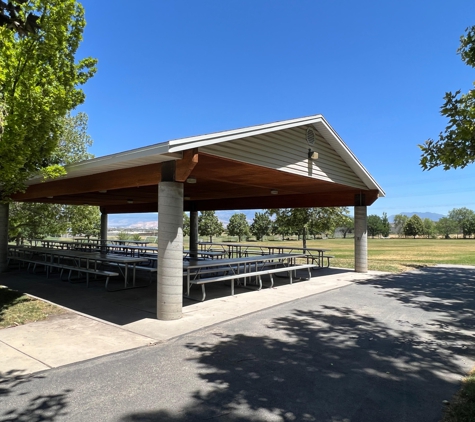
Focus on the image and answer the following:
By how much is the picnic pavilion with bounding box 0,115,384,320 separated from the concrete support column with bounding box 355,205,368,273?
34 millimetres

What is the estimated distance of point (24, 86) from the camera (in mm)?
6039

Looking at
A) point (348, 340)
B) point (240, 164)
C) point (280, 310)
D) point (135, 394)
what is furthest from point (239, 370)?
point (240, 164)

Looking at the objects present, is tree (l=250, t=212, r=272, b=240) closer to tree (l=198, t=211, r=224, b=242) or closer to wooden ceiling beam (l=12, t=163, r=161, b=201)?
tree (l=198, t=211, r=224, b=242)

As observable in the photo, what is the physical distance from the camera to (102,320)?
5.87 metres

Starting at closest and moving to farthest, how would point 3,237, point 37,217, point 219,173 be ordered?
point 219,173
point 3,237
point 37,217

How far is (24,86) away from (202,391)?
5.85 metres

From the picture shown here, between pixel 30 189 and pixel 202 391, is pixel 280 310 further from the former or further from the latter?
pixel 30 189

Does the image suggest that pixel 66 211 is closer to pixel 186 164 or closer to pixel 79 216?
A: pixel 79 216

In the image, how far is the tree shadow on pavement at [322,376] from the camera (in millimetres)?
2988

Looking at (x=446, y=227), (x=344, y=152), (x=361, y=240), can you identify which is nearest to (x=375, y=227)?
(x=446, y=227)

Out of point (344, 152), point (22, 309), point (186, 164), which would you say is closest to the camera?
point (186, 164)

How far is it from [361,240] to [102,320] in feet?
30.1

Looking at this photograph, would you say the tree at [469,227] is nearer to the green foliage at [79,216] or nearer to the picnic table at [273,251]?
the picnic table at [273,251]

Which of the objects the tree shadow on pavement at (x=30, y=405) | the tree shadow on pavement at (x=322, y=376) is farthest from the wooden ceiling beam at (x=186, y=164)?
the tree shadow on pavement at (x=30, y=405)
